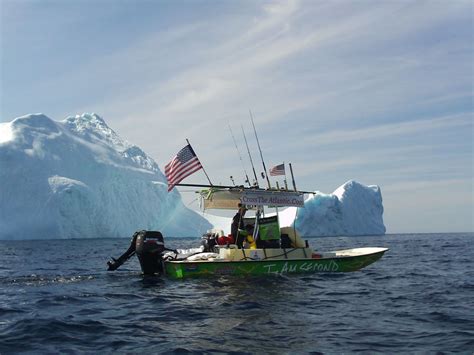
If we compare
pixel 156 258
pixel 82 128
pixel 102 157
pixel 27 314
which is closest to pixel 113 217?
pixel 102 157

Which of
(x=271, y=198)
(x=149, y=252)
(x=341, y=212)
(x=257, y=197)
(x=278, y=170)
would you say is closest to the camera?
(x=257, y=197)

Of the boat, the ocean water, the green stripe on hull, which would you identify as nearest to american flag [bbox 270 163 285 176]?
the boat

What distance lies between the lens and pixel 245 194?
56.9 feet

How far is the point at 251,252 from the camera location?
55.6 ft

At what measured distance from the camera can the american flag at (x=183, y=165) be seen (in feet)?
55.7

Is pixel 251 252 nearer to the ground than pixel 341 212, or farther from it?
nearer to the ground

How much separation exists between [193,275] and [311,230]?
233 ft

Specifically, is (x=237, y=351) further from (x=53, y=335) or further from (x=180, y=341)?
(x=53, y=335)

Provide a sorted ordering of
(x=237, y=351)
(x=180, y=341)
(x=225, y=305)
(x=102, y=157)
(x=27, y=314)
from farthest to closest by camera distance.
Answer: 1. (x=102, y=157)
2. (x=225, y=305)
3. (x=27, y=314)
4. (x=180, y=341)
5. (x=237, y=351)

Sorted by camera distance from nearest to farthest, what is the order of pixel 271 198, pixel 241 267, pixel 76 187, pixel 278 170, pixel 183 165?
pixel 241 267 < pixel 183 165 < pixel 271 198 < pixel 278 170 < pixel 76 187

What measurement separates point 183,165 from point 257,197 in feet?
9.98

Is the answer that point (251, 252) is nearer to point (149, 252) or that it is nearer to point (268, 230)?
point (268, 230)

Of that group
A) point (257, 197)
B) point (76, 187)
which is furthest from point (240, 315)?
point (76, 187)

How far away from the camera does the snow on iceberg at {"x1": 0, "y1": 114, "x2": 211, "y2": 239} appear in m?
68.3
